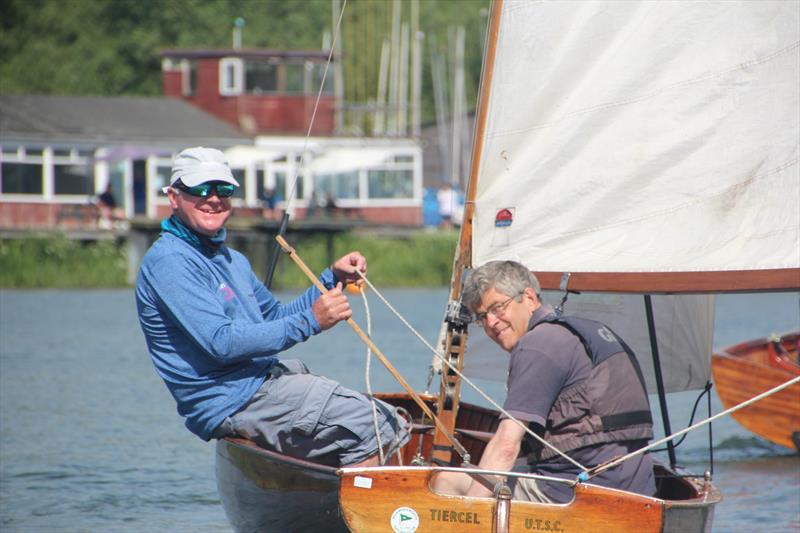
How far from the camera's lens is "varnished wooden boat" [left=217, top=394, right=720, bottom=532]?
16.9 feet

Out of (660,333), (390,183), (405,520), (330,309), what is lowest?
(405,520)

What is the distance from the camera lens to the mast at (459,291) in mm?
6395

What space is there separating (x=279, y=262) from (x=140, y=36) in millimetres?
26377

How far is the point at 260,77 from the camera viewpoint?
42562mm

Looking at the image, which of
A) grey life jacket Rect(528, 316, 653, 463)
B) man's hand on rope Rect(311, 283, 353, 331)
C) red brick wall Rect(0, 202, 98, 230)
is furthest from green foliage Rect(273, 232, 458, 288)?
grey life jacket Rect(528, 316, 653, 463)

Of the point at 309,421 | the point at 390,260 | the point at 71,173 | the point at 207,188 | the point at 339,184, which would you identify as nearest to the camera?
the point at 207,188

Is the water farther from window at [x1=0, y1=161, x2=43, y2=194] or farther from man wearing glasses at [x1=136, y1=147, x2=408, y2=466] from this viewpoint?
window at [x1=0, y1=161, x2=43, y2=194]

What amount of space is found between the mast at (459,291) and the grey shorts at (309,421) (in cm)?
66

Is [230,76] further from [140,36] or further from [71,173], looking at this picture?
[140,36]

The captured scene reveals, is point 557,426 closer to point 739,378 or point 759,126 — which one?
point 759,126

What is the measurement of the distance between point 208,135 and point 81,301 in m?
14.9

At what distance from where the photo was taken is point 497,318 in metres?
5.12

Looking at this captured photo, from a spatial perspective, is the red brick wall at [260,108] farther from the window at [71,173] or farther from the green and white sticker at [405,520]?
the green and white sticker at [405,520]

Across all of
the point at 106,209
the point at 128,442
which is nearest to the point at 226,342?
the point at 128,442
